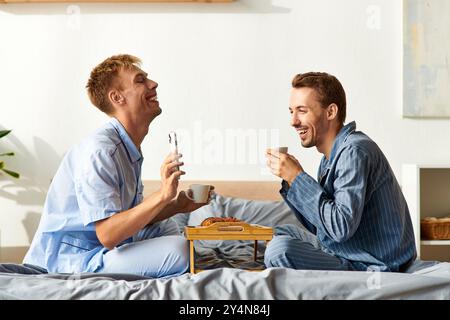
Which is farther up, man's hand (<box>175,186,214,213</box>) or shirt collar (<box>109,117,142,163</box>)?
shirt collar (<box>109,117,142,163</box>)

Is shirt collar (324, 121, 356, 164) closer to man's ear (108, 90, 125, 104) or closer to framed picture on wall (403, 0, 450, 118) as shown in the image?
man's ear (108, 90, 125, 104)

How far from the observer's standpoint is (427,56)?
3.91 m

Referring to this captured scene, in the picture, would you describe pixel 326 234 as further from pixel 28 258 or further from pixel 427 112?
pixel 427 112

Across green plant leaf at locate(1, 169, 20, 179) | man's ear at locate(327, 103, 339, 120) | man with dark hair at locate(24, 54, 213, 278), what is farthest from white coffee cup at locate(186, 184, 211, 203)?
green plant leaf at locate(1, 169, 20, 179)

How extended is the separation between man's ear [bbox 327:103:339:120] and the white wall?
5.69 feet

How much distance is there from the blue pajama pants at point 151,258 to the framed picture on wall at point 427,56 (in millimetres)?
2152

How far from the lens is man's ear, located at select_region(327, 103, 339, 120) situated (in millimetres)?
2229

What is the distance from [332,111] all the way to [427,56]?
1.88 meters

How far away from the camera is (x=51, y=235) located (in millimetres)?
2342

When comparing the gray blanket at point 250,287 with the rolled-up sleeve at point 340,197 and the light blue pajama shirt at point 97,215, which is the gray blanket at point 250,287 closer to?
the rolled-up sleeve at point 340,197

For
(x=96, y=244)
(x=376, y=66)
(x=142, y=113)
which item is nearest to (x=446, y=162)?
(x=376, y=66)

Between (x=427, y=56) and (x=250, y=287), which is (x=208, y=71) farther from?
(x=250, y=287)

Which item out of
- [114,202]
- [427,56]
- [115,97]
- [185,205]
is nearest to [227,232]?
[185,205]

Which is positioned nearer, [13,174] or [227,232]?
[227,232]
